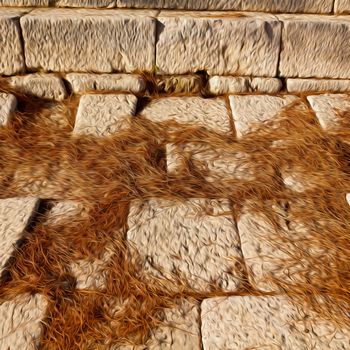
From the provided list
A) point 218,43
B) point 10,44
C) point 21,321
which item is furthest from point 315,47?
point 21,321

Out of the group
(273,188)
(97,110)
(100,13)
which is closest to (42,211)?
(97,110)

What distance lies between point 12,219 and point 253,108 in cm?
164

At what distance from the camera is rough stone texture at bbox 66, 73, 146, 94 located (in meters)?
3.15

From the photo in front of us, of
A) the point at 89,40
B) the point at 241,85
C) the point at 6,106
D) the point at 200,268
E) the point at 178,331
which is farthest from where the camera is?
the point at 241,85

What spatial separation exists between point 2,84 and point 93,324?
1.95 m

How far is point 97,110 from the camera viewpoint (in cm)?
299

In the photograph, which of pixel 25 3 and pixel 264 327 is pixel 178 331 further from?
pixel 25 3

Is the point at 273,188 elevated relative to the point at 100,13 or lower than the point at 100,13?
lower

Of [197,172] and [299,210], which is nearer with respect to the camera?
[299,210]

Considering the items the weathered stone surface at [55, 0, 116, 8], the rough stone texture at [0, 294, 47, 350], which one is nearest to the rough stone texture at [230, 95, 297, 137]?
the weathered stone surface at [55, 0, 116, 8]

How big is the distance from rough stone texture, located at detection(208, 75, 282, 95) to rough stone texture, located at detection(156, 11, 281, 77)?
0.04m

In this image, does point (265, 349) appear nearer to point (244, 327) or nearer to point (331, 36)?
point (244, 327)

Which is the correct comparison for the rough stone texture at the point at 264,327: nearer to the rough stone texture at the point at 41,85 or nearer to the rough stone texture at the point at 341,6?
the rough stone texture at the point at 41,85

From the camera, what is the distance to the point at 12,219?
7.14ft
